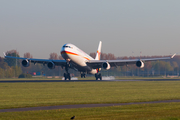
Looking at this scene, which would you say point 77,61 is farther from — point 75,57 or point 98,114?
point 98,114

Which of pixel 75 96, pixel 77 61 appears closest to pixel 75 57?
pixel 77 61

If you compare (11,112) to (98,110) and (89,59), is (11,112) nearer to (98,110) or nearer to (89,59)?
(98,110)

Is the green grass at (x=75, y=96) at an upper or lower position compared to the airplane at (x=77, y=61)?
lower

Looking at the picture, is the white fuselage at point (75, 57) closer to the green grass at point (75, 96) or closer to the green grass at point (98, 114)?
the green grass at point (75, 96)

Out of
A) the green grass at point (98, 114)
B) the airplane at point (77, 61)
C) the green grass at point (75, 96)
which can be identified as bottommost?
the green grass at point (98, 114)

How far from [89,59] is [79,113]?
56.1 metres

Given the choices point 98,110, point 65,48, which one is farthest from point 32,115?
point 65,48

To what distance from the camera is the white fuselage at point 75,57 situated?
64.5 metres

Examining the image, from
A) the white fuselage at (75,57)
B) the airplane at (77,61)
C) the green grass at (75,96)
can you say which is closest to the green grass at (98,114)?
the green grass at (75,96)

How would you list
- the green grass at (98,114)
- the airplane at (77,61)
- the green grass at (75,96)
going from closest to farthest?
the green grass at (98,114), the green grass at (75,96), the airplane at (77,61)

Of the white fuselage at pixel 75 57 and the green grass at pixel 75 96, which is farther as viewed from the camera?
the white fuselage at pixel 75 57

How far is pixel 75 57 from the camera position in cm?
6644

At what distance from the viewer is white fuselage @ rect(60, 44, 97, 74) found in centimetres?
6450

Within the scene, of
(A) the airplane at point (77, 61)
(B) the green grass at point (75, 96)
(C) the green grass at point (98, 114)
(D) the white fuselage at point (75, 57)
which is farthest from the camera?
(A) the airplane at point (77, 61)
